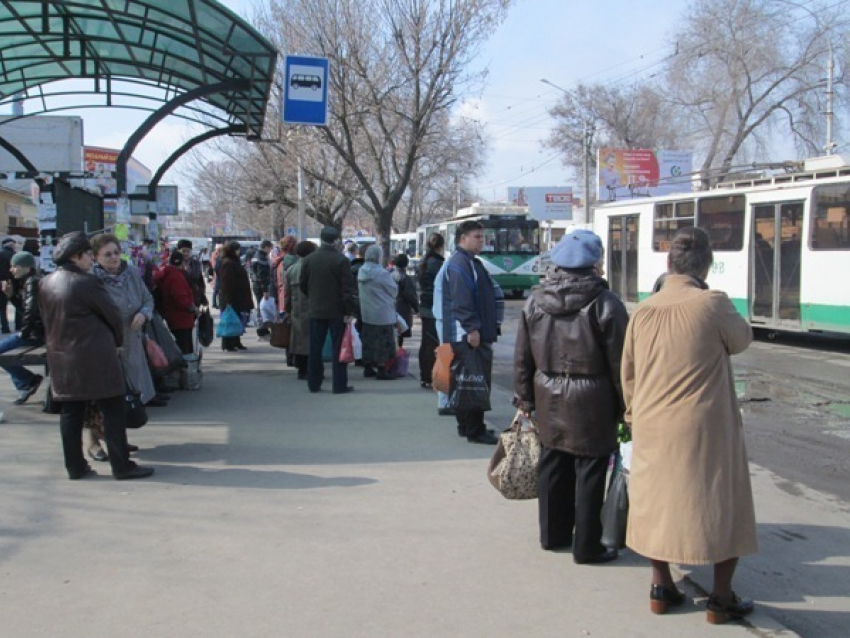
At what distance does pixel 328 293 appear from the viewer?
9195 millimetres

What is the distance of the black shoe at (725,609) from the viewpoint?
3.73m

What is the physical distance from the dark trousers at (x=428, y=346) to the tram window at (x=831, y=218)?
8.46 m

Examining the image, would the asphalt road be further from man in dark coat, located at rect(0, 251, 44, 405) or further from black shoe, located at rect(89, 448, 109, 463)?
man in dark coat, located at rect(0, 251, 44, 405)

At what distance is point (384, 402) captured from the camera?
9070 millimetres

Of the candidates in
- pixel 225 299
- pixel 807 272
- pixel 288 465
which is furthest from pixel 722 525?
pixel 807 272

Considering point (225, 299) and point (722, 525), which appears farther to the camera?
point (225, 299)

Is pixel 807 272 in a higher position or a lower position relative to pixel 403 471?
higher

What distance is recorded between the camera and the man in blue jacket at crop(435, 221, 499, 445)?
6535 millimetres

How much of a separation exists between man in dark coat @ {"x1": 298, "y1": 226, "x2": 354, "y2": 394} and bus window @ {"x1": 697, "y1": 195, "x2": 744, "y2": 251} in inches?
380

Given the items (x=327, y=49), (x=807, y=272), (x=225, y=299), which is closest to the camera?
(x=225, y=299)

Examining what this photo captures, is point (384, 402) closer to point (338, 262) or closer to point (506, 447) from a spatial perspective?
point (338, 262)

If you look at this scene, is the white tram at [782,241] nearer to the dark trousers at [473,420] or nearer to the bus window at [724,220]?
the bus window at [724,220]

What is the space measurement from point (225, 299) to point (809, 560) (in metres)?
10.2

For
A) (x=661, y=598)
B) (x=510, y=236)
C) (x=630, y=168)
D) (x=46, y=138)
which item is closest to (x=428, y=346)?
(x=661, y=598)
